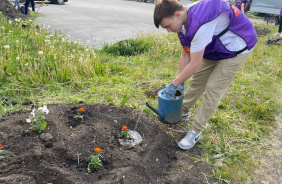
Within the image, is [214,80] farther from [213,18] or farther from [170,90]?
[213,18]

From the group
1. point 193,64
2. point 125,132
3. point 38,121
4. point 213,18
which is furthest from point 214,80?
point 38,121

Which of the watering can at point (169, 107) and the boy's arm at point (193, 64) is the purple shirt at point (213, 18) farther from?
the watering can at point (169, 107)

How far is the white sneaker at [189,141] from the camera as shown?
8.77 ft

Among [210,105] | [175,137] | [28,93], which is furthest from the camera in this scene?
[28,93]

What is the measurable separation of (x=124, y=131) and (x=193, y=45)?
3.73 feet

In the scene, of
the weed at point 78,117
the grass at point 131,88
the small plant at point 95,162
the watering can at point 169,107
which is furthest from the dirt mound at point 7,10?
the small plant at point 95,162

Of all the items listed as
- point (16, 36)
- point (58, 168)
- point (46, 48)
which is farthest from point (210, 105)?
point (16, 36)

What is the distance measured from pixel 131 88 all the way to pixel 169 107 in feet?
4.45

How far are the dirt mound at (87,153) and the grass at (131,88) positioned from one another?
0.95 ft

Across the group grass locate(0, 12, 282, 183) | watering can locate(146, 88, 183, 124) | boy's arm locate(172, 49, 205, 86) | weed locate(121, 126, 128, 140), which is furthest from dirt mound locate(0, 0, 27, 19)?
boy's arm locate(172, 49, 205, 86)

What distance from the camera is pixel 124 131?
2598 mm

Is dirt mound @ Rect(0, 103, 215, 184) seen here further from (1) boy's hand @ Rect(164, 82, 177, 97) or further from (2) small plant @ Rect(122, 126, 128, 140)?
(1) boy's hand @ Rect(164, 82, 177, 97)

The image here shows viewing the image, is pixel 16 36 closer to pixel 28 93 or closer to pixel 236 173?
pixel 28 93

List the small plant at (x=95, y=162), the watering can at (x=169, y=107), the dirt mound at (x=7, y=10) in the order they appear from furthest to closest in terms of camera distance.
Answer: the dirt mound at (x=7, y=10) < the watering can at (x=169, y=107) < the small plant at (x=95, y=162)
